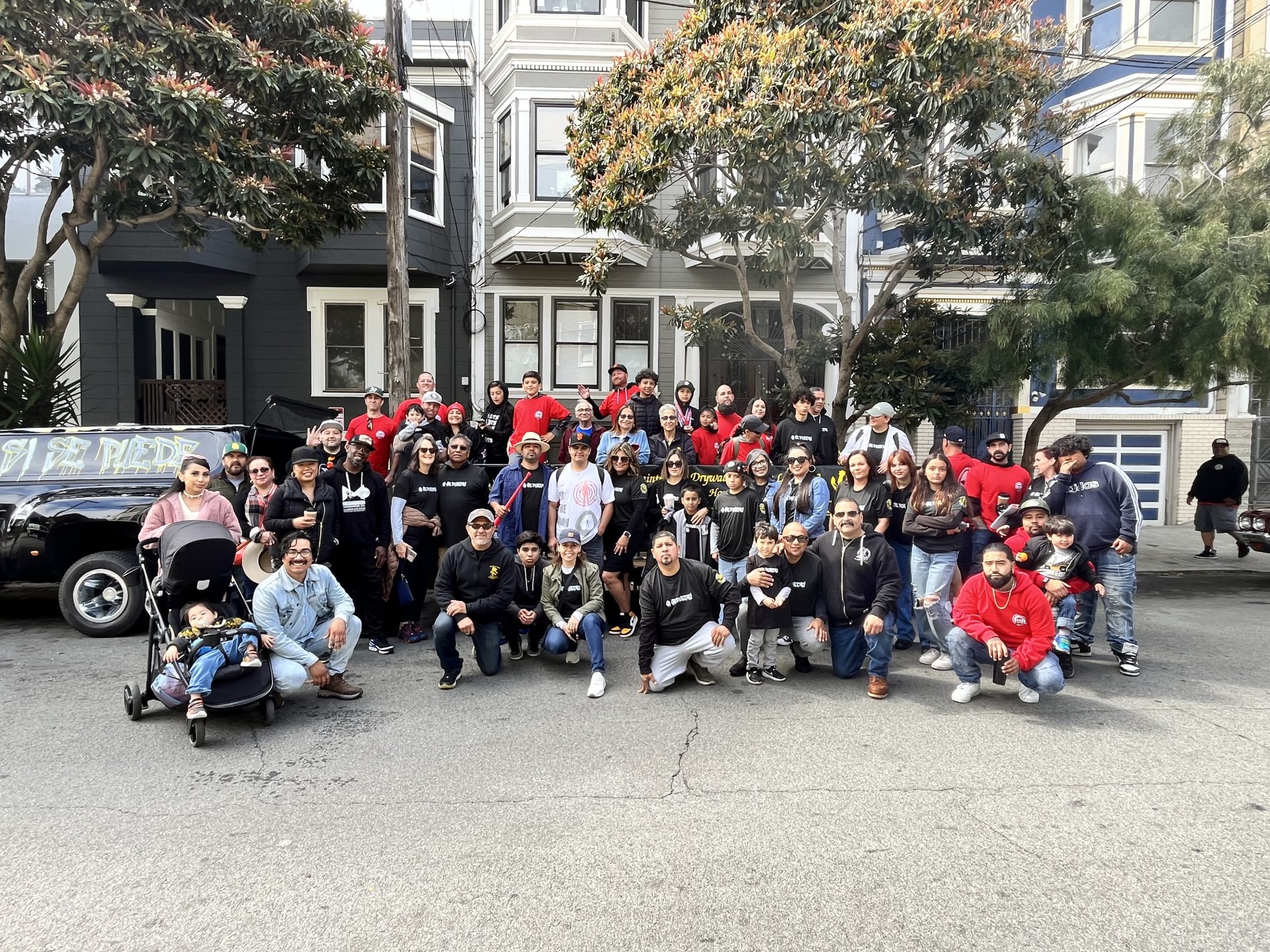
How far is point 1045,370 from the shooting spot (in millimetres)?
11039

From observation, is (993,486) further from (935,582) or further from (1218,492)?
(1218,492)

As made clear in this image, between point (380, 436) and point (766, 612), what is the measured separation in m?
5.09

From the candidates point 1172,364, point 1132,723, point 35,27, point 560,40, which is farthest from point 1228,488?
point 35,27

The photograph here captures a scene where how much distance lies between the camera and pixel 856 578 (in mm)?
6445

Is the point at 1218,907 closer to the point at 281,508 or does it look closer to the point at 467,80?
the point at 281,508

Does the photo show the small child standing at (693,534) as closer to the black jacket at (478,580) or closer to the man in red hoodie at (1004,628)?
the black jacket at (478,580)

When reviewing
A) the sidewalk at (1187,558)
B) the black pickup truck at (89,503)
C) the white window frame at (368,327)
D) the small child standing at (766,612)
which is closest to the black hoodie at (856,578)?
the small child standing at (766,612)

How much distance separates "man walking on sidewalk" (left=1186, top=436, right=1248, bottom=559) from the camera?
1307 cm

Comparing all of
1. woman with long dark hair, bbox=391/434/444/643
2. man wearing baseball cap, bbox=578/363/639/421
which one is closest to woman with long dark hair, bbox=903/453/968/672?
woman with long dark hair, bbox=391/434/444/643

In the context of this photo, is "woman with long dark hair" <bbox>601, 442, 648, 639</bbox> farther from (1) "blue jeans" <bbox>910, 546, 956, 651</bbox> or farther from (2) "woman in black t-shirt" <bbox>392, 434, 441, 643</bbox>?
(1) "blue jeans" <bbox>910, 546, 956, 651</bbox>

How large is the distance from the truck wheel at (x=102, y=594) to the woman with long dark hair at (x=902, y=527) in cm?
675

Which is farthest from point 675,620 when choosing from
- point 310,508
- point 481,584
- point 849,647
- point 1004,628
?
point 310,508

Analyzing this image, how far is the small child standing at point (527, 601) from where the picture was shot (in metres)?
6.61

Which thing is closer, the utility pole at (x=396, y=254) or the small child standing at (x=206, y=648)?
the small child standing at (x=206, y=648)
